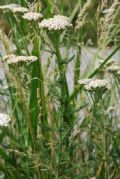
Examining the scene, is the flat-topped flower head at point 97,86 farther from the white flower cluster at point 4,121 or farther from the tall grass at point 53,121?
the white flower cluster at point 4,121

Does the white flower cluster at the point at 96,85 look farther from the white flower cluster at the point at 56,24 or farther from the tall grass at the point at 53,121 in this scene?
the white flower cluster at the point at 56,24

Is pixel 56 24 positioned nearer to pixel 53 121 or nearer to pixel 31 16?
pixel 31 16

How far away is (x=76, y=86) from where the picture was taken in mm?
2156

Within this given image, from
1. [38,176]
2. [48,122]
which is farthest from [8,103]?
[38,176]

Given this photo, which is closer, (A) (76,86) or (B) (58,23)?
(B) (58,23)

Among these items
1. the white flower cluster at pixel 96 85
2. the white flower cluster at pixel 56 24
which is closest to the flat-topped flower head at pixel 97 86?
the white flower cluster at pixel 96 85

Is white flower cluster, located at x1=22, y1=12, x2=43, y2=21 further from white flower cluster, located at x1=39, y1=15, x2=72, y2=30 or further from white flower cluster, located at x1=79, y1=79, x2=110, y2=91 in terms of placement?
white flower cluster, located at x1=79, y1=79, x2=110, y2=91

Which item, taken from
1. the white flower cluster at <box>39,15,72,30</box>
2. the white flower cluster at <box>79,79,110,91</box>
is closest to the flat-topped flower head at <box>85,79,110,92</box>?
the white flower cluster at <box>79,79,110,91</box>

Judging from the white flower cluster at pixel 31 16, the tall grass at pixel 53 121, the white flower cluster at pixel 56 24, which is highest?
the white flower cluster at pixel 31 16

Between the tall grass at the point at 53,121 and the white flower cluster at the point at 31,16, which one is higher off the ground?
the white flower cluster at the point at 31,16

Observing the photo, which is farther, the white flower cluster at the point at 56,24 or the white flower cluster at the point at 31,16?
the white flower cluster at the point at 31,16

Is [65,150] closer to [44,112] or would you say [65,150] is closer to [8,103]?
[44,112]

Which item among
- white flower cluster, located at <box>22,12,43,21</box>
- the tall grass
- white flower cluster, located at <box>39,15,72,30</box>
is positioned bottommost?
the tall grass

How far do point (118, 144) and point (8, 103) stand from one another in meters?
0.59
